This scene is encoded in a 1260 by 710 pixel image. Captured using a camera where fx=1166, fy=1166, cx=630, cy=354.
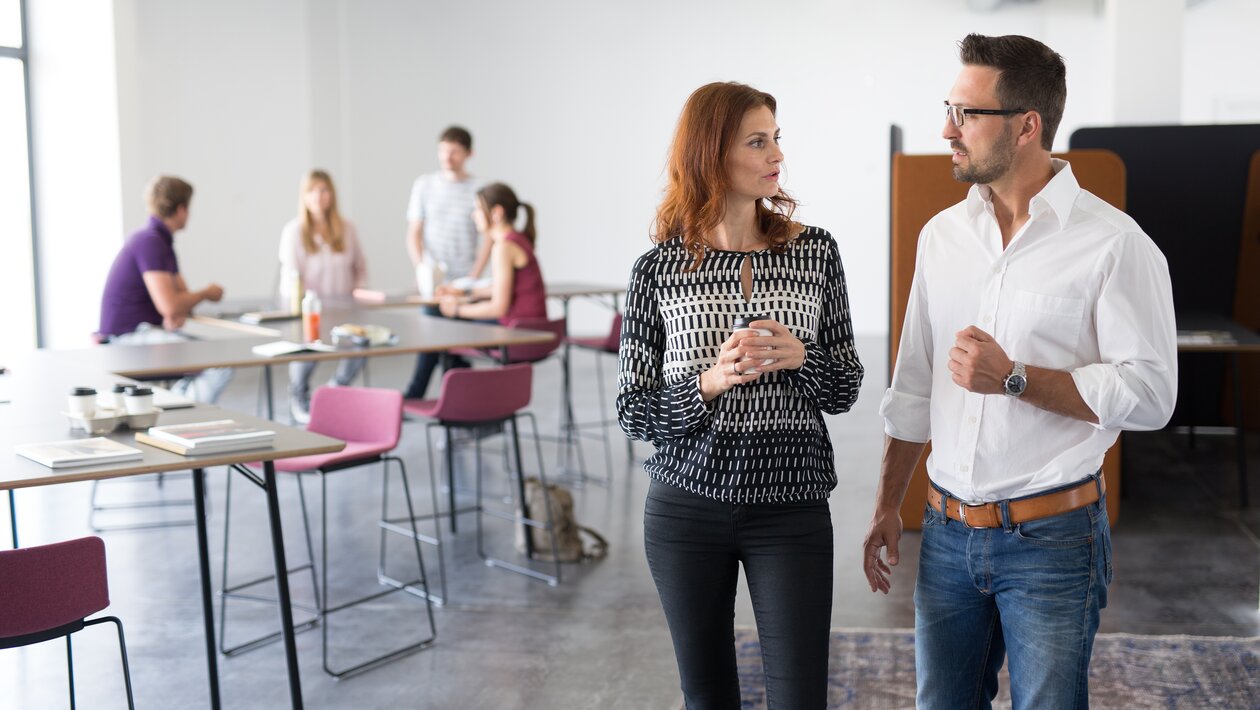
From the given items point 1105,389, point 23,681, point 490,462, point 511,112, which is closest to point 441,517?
point 490,462

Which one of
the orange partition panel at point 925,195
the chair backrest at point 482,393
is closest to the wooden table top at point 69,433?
the chair backrest at point 482,393

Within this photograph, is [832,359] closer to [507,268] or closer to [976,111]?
[976,111]

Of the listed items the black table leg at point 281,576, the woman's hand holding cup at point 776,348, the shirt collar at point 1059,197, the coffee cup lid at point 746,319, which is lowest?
the black table leg at point 281,576

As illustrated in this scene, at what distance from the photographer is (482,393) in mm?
4305

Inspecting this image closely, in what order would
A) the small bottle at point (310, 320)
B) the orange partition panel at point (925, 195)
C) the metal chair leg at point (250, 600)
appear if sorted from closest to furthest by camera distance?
the metal chair leg at point (250, 600)
the orange partition panel at point (925, 195)
the small bottle at point (310, 320)

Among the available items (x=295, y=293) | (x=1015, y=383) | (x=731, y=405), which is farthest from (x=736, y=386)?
(x=295, y=293)

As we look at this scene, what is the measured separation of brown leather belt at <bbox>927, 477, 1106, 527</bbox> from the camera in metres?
1.73

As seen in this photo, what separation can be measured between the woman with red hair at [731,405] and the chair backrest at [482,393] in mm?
2278

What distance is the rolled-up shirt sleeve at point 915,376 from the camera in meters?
1.93

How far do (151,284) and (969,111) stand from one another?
4.47 m

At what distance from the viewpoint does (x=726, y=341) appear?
1915 millimetres

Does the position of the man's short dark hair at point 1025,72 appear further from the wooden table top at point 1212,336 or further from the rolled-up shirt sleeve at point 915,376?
the wooden table top at point 1212,336

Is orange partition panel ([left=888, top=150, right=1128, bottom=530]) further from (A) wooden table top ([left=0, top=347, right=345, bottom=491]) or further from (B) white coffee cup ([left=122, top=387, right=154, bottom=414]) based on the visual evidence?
(B) white coffee cup ([left=122, top=387, right=154, bottom=414])

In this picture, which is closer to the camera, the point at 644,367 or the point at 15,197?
the point at 644,367
